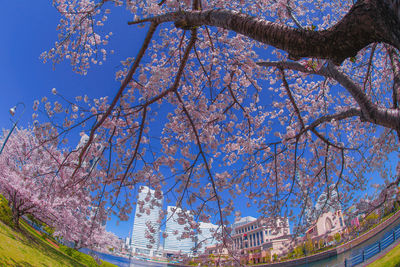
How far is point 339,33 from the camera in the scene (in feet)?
5.32

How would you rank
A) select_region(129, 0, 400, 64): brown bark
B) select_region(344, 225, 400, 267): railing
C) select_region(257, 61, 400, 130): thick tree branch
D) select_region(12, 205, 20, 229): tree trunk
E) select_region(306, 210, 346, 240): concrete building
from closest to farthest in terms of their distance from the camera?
select_region(129, 0, 400, 64): brown bark, select_region(257, 61, 400, 130): thick tree branch, select_region(306, 210, 346, 240): concrete building, select_region(12, 205, 20, 229): tree trunk, select_region(344, 225, 400, 267): railing

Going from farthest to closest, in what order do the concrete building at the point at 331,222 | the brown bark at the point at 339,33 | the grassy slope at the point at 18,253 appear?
the concrete building at the point at 331,222
the grassy slope at the point at 18,253
the brown bark at the point at 339,33

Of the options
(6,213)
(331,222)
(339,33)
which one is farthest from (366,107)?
(6,213)

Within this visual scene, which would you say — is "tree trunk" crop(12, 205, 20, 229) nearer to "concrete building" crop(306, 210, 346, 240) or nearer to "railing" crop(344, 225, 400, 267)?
"concrete building" crop(306, 210, 346, 240)

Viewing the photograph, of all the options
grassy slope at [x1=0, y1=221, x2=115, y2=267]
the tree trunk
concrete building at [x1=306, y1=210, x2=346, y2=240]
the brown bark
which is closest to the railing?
concrete building at [x1=306, y1=210, x2=346, y2=240]

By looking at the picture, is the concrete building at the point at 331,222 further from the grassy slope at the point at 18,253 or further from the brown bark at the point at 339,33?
the grassy slope at the point at 18,253

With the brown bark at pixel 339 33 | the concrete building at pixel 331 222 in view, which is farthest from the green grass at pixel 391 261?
the brown bark at pixel 339 33

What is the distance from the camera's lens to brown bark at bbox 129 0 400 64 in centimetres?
146

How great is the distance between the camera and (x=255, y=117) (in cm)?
589

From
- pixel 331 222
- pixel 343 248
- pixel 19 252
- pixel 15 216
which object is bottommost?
pixel 19 252

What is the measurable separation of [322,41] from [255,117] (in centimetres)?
427

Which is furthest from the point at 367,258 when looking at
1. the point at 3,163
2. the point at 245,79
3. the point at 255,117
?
the point at 3,163

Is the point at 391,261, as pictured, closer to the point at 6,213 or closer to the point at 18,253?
the point at 18,253

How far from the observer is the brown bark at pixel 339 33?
1.46 metres
